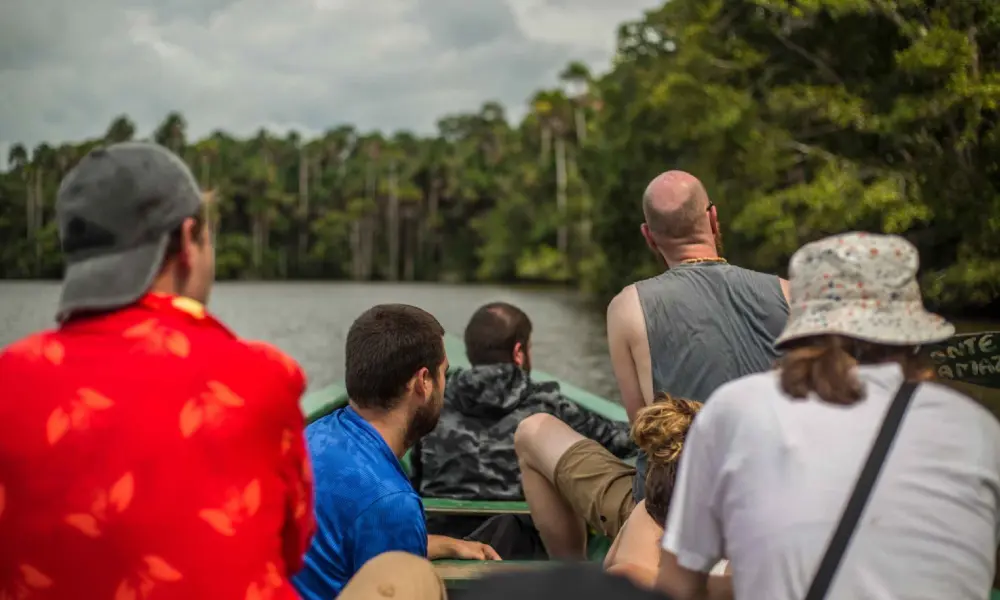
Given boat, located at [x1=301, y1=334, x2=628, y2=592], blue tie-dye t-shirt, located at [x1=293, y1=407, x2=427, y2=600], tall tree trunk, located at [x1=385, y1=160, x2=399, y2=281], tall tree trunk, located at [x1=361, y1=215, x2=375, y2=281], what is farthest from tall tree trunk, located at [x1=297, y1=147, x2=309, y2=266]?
blue tie-dye t-shirt, located at [x1=293, y1=407, x2=427, y2=600]

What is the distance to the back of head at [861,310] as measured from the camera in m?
1.40

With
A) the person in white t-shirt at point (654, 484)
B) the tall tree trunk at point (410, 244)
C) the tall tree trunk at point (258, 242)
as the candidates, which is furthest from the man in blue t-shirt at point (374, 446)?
the tall tree trunk at point (410, 244)

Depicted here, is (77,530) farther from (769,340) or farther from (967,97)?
(967,97)

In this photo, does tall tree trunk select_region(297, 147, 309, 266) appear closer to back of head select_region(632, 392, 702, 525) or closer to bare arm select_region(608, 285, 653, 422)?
bare arm select_region(608, 285, 653, 422)

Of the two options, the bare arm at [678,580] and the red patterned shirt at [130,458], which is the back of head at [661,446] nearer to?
the bare arm at [678,580]

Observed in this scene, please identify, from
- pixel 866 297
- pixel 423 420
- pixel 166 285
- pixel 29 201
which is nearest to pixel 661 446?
pixel 423 420

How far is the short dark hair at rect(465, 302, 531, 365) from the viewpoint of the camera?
3602 mm

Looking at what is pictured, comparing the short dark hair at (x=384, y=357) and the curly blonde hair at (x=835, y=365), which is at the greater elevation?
the curly blonde hair at (x=835, y=365)

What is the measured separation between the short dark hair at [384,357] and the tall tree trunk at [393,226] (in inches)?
2928

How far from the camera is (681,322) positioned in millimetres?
2615

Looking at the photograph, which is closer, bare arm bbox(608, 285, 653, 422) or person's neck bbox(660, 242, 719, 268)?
bare arm bbox(608, 285, 653, 422)

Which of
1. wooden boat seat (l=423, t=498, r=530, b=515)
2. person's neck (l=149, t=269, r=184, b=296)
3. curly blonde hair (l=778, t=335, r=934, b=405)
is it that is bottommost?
wooden boat seat (l=423, t=498, r=530, b=515)

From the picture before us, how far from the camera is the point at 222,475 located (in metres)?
1.35

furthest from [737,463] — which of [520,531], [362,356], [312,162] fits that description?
[312,162]
